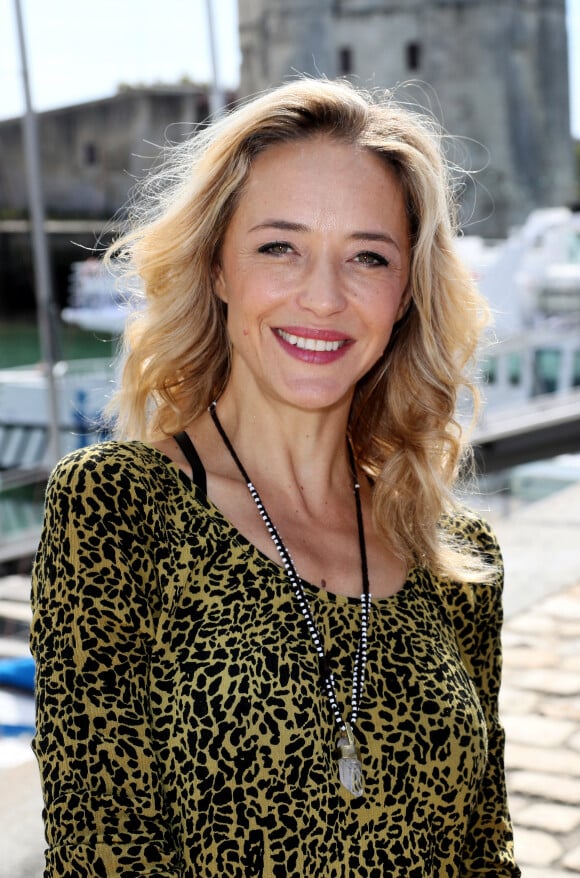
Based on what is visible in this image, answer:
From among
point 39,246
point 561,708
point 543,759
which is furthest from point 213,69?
point 543,759

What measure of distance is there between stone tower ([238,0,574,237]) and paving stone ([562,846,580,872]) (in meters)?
31.0

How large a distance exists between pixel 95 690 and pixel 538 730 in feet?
8.80

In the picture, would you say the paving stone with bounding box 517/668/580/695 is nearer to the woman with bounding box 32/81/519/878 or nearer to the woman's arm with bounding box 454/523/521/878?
the woman with bounding box 32/81/519/878

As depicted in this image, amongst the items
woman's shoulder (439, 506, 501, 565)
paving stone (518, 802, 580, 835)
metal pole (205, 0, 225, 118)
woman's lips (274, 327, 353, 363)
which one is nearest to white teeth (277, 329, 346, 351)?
woman's lips (274, 327, 353, 363)

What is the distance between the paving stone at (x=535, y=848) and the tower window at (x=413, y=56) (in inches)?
1328

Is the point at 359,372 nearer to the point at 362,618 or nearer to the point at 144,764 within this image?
the point at 362,618

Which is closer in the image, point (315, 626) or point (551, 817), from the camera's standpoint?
point (315, 626)

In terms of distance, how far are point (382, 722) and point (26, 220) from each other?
6370 mm

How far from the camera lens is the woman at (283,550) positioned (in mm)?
1412

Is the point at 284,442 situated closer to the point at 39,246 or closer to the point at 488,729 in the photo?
the point at 488,729

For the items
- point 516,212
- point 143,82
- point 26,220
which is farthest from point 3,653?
point 516,212

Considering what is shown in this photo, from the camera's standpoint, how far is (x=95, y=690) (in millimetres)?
1377

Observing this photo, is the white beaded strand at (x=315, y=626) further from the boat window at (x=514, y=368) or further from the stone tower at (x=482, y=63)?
the stone tower at (x=482, y=63)

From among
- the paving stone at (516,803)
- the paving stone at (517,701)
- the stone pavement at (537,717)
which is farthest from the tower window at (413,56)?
the paving stone at (516,803)
